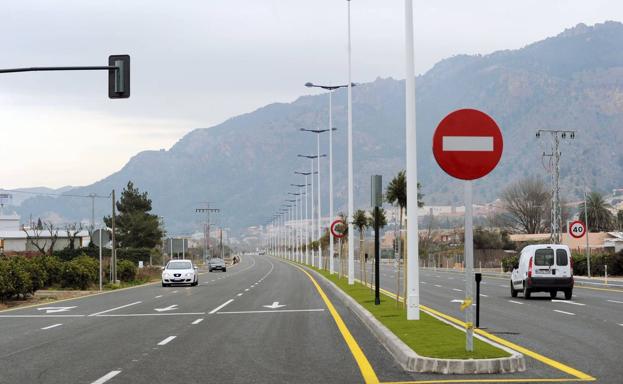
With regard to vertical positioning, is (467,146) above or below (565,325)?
above

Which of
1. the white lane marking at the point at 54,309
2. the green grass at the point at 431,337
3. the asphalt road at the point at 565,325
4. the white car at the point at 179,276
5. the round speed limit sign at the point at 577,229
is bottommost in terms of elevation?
the white lane marking at the point at 54,309

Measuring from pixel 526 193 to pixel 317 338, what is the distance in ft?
399

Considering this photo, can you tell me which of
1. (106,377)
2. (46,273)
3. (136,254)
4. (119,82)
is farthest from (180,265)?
(136,254)

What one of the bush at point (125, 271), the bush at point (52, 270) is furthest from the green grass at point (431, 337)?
the bush at point (125, 271)

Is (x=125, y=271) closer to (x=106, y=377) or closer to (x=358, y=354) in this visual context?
(x=358, y=354)

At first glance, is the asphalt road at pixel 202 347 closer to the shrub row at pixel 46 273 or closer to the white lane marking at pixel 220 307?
the white lane marking at pixel 220 307

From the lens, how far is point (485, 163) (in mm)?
13055

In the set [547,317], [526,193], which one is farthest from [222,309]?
[526,193]

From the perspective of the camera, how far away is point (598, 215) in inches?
4715

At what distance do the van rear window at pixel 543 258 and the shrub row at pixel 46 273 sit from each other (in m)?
18.5

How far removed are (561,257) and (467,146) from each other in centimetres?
2143

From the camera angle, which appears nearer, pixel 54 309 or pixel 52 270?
pixel 54 309

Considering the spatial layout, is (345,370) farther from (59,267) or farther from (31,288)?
(59,267)

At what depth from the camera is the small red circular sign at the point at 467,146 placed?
13.0 metres
